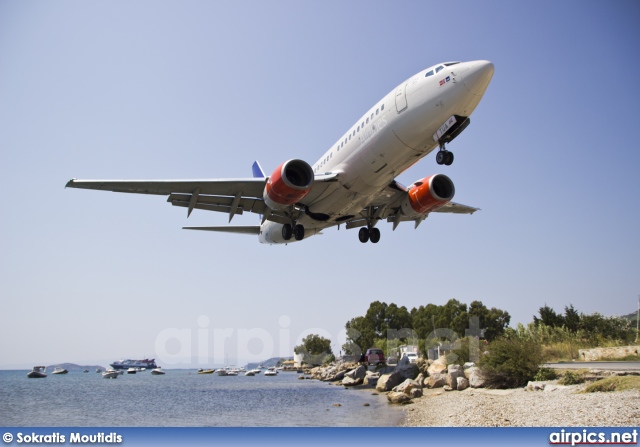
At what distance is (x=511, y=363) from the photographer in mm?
30438

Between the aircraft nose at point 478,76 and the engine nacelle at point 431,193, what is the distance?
7286 mm

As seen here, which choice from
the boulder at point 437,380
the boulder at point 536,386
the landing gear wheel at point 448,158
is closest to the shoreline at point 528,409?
the boulder at point 536,386

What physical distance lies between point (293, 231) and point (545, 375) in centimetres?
1544

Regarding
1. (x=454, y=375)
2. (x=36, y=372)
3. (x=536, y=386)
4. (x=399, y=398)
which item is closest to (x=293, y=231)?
(x=536, y=386)

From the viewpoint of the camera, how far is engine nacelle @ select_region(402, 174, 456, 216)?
2262cm

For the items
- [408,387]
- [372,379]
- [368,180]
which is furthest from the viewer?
[372,379]

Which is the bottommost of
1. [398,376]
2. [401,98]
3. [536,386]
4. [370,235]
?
[398,376]

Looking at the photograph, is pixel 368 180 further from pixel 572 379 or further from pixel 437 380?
pixel 437 380

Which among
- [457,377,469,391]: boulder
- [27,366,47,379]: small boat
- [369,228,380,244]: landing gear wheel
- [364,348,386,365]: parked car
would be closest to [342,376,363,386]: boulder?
[364,348,386,365]: parked car

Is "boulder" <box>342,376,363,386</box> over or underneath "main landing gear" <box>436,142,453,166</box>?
underneath

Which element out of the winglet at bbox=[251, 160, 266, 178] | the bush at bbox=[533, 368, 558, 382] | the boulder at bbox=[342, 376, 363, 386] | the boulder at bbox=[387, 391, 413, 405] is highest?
the winglet at bbox=[251, 160, 266, 178]

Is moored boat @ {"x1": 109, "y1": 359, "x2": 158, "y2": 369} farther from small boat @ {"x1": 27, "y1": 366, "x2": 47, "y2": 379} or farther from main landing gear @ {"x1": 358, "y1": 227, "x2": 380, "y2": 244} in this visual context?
main landing gear @ {"x1": 358, "y1": 227, "x2": 380, "y2": 244}

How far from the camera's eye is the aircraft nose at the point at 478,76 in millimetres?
15461

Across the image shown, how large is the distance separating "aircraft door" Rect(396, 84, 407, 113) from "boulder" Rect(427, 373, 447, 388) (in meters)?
25.4
